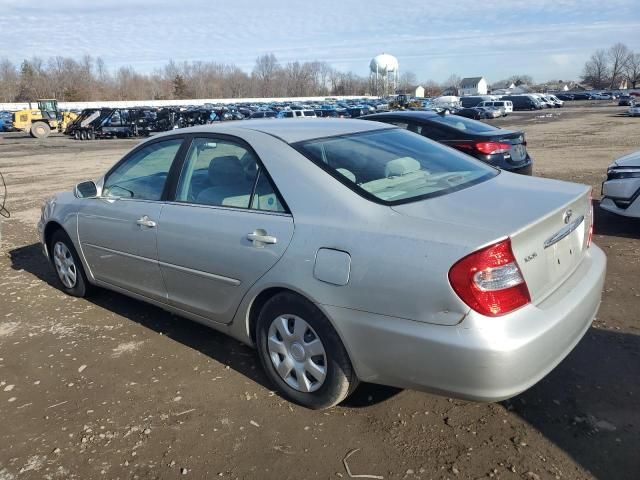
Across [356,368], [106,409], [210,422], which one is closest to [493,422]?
[356,368]

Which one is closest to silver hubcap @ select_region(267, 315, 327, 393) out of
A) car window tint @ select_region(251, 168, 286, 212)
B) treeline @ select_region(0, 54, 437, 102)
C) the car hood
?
car window tint @ select_region(251, 168, 286, 212)

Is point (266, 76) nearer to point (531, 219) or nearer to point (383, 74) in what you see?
point (383, 74)

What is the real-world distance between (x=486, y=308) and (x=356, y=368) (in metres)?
0.79

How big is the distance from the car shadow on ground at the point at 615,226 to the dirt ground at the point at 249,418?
225 cm

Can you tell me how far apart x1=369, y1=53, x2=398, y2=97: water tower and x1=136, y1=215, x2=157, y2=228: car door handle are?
12895cm

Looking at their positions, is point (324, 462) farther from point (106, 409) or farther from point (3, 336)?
point (3, 336)

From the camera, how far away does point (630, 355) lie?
363 centimetres

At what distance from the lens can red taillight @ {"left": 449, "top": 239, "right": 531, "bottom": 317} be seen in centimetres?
241

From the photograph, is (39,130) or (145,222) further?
(39,130)

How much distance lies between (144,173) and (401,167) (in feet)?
6.87

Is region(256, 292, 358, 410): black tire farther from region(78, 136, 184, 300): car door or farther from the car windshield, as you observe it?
region(78, 136, 184, 300): car door

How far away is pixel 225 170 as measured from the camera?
366 cm

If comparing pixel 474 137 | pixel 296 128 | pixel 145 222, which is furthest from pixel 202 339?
pixel 474 137

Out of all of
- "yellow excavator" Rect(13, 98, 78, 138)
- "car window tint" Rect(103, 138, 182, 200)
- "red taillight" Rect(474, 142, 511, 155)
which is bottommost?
"red taillight" Rect(474, 142, 511, 155)
